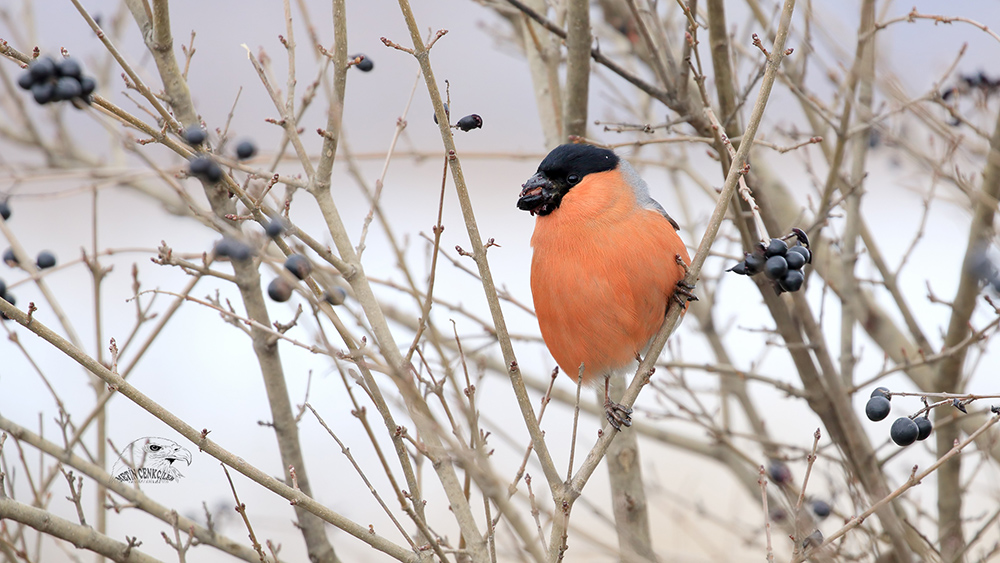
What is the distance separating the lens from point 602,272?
2.75 meters

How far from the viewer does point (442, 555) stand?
1.89 meters

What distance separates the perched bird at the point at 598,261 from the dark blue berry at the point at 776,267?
463 millimetres

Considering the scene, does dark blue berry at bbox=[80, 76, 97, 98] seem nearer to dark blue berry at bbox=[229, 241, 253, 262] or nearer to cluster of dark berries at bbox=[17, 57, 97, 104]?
cluster of dark berries at bbox=[17, 57, 97, 104]

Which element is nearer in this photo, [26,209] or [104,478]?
[104,478]

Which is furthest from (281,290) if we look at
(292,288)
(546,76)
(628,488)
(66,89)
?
(546,76)

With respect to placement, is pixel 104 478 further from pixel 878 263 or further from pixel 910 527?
pixel 878 263

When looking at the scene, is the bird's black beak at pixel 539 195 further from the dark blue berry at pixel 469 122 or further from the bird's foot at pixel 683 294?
the dark blue berry at pixel 469 122

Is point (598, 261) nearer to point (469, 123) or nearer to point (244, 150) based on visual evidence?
point (469, 123)

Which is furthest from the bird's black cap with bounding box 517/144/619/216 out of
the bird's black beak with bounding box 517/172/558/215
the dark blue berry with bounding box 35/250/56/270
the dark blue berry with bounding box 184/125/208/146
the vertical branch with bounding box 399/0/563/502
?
the dark blue berry with bounding box 35/250/56/270

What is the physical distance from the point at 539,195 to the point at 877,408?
1247 mm

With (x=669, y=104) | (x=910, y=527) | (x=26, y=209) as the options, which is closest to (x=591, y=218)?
(x=669, y=104)

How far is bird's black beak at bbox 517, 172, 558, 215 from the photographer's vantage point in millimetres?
2881

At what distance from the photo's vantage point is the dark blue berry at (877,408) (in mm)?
2014

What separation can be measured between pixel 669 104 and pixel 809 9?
550mm
